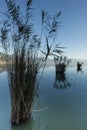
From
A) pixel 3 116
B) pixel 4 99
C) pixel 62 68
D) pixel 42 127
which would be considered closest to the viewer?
pixel 42 127

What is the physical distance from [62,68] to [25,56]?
13023 mm

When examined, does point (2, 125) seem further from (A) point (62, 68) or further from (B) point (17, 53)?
(A) point (62, 68)

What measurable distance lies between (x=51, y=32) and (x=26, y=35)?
1.58 feet

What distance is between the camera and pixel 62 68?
56.4 feet

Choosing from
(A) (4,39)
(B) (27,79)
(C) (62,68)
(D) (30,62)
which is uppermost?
(A) (4,39)

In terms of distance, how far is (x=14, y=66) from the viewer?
165 inches

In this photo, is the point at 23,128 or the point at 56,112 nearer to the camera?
the point at 23,128

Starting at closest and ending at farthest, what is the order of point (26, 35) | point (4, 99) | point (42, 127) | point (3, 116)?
point (42, 127)
point (26, 35)
point (3, 116)
point (4, 99)

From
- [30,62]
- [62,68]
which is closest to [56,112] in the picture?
[30,62]

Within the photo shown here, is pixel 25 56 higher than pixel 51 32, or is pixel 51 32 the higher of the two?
pixel 51 32

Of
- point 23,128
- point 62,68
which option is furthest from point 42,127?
point 62,68

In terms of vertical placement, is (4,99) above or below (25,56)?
below

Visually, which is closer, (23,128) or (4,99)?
(23,128)

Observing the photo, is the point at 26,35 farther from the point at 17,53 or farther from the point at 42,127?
the point at 42,127
